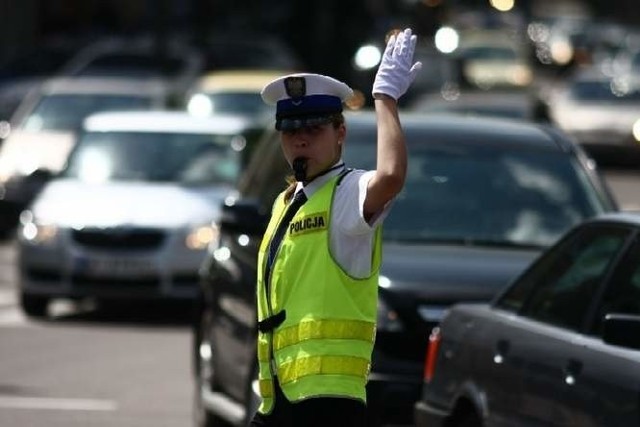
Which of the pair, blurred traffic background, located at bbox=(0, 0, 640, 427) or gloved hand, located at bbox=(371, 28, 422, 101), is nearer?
gloved hand, located at bbox=(371, 28, 422, 101)

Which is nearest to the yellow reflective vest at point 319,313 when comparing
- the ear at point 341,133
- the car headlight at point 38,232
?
the ear at point 341,133

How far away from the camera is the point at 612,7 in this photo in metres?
118

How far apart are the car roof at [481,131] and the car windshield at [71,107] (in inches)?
526

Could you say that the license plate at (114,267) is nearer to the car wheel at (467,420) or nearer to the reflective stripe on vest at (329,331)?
the car wheel at (467,420)

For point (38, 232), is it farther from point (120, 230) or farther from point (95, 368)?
point (95, 368)

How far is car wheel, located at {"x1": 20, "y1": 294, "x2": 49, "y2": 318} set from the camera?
1833 centimetres

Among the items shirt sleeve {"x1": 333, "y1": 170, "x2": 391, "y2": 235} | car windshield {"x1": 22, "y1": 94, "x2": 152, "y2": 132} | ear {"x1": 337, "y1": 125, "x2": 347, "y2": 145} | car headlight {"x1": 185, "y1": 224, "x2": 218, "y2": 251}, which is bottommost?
car windshield {"x1": 22, "y1": 94, "x2": 152, "y2": 132}

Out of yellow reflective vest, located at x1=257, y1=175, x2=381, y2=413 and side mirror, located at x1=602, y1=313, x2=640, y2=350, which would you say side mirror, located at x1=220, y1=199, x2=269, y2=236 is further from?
yellow reflective vest, located at x1=257, y1=175, x2=381, y2=413

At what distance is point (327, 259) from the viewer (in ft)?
21.5

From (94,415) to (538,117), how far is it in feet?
52.5

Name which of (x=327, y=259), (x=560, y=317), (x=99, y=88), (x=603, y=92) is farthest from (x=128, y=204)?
(x=603, y=92)

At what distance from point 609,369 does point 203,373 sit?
510 cm

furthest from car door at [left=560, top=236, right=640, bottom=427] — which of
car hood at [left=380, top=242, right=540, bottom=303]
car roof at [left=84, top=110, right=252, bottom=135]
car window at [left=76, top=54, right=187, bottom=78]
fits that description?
car window at [left=76, top=54, right=187, bottom=78]

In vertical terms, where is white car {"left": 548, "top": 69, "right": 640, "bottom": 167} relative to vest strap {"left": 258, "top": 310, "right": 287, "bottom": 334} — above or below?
below
